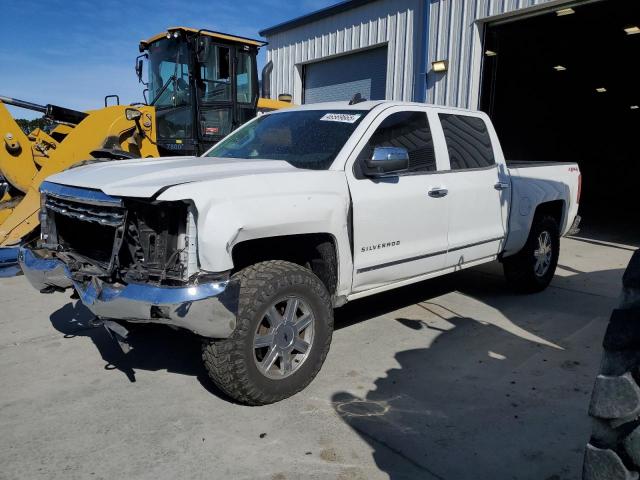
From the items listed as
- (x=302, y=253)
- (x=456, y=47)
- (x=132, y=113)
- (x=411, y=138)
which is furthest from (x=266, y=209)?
(x=456, y=47)

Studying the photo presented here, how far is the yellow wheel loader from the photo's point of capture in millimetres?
7750

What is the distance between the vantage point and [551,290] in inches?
264

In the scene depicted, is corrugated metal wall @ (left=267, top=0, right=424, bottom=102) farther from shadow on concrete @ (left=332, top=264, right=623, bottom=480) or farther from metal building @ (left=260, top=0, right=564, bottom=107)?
shadow on concrete @ (left=332, top=264, right=623, bottom=480)

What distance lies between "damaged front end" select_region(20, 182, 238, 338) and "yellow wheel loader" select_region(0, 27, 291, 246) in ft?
14.1

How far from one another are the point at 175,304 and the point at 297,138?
204cm

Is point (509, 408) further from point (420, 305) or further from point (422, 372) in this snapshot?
point (420, 305)

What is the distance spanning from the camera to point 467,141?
17.5ft

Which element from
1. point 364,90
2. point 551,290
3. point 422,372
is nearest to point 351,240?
point 422,372

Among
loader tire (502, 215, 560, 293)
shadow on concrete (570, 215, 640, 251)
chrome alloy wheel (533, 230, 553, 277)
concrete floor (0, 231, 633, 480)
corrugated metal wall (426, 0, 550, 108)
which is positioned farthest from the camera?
shadow on concrete (570, 215, 640, 251)

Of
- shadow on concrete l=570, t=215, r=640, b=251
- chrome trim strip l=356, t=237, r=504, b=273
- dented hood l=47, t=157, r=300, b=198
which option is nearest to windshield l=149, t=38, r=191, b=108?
dented hood l=47, t=157, r=300, b=198

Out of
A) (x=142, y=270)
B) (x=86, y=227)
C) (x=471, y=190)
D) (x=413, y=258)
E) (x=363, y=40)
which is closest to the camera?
(x=142, y=270)

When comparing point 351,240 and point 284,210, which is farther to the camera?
point 351,240

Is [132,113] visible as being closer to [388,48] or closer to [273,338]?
[273,338]

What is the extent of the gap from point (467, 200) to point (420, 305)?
1.37 m
